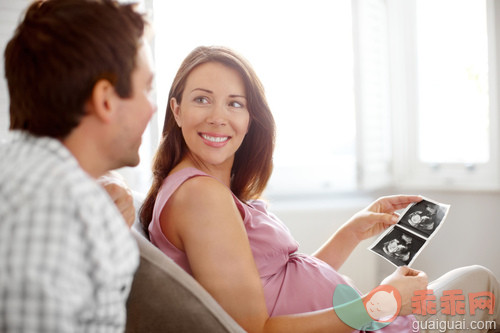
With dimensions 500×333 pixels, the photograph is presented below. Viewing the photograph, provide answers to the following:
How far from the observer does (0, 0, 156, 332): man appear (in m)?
0.63

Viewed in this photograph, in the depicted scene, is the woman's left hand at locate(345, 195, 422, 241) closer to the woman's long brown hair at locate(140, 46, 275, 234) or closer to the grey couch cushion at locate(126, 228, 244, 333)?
the woman's long brown hair at locate(140, 46, 275, 234)

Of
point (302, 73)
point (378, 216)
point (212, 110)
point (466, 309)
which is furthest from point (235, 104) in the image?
point (302, 73)

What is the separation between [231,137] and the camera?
4.58ft

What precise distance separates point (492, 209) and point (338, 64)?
113 centimetres

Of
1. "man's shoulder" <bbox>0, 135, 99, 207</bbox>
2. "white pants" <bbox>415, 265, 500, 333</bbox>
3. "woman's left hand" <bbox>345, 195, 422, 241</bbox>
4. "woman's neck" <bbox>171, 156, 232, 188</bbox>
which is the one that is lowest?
"white pants" <bbox>415, 265, 500, 333</bbox>

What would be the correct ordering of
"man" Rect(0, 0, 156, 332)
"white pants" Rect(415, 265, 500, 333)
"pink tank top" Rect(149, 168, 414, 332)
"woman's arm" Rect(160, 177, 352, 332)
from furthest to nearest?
"white pants" Rect(415, 265, 500, 333) < "pink tank top" Rect(149, 168, 414, 332) < "woman's arm" Rect(160, 177, 352, 332) < "man" Rect(0, 0, 156, 332)

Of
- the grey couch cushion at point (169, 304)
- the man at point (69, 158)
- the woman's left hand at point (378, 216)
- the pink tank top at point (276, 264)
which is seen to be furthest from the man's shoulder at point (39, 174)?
the woman's left hand at point (378, 216)

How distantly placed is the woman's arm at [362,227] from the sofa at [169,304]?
2.32ft

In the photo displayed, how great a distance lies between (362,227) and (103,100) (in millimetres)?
1072

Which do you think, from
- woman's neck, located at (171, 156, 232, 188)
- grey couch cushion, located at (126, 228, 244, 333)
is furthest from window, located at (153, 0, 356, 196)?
grey couch cushion, located at (126, 228, 244, 333)

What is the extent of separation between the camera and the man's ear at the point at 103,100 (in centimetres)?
77

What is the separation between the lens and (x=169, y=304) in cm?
100

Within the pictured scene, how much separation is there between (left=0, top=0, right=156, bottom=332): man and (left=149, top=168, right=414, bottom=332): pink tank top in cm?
40

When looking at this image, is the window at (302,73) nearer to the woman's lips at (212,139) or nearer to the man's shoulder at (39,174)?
the woman's lips at (212,139)
